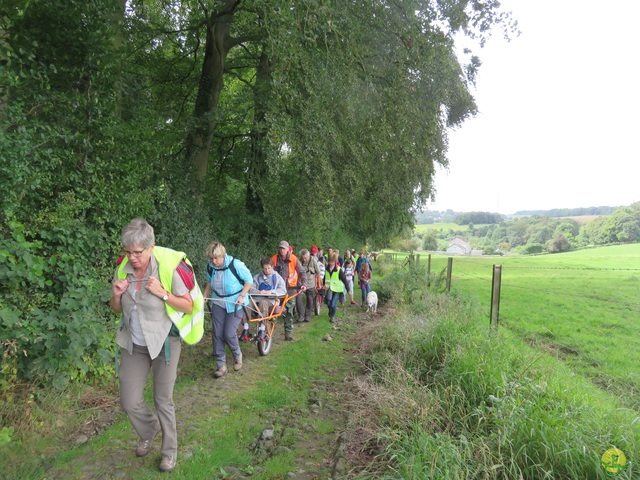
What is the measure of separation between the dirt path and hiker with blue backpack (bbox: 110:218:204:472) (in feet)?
1.26

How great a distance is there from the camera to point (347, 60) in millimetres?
7484

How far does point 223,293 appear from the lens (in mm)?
5645

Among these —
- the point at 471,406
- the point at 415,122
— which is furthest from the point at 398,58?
the point at 471,406

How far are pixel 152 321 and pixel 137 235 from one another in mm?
742

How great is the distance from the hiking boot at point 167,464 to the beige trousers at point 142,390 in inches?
1.3

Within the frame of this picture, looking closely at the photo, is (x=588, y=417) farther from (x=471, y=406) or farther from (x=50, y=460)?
(x=50, y=460)

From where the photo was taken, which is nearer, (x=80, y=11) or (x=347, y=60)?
(x=80, y=11)

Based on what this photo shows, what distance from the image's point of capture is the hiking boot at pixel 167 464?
3318 millimetres

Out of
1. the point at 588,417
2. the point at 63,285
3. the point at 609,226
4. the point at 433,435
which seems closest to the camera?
the point at 588,417

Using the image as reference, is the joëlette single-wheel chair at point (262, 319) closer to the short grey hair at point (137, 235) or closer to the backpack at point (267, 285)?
the backpack at point (267, 285)

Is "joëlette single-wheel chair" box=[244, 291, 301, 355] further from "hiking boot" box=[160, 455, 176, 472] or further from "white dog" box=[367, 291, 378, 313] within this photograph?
"white dog" box=[367, 291, 378, 313]

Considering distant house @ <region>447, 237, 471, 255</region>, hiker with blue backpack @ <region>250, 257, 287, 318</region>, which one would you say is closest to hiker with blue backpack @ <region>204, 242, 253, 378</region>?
hiker with blue backpack @ <region>250, 257, 287, 318</region>

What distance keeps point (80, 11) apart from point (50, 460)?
504 cm

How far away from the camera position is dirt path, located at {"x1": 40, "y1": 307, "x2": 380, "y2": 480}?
11.1 ft
